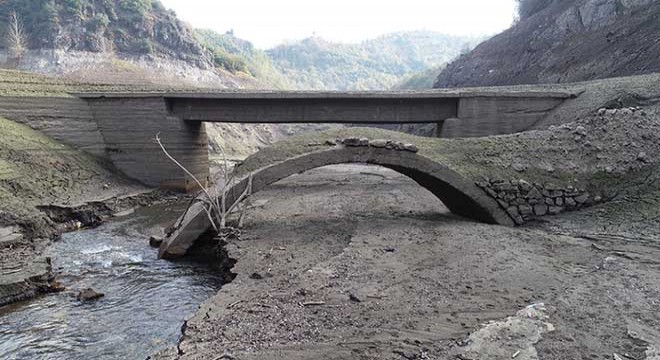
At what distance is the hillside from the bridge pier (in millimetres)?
111575

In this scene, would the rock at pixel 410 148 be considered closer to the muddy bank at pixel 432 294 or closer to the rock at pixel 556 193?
the muddy bank at pixel 432 294

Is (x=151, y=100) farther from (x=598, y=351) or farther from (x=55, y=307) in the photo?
(x=598, y=351)

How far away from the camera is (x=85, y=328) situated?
835 cm

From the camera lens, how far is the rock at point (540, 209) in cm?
1305

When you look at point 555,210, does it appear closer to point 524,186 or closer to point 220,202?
point 524,186

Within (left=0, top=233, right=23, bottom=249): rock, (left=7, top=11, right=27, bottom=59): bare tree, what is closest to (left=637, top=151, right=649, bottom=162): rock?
(left=0, top=233, right=23, bottom=249): rock

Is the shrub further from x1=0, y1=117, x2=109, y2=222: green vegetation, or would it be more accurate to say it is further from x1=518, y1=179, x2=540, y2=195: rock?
x1=518, y1=179, x2=540, y2=195: rock

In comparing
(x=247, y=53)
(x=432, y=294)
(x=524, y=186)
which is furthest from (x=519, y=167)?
(x=247, y=53)

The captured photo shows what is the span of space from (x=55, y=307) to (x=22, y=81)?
65.4ft

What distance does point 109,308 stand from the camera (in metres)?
9.30

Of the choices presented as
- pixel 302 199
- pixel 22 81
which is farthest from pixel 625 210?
pixel 22 81

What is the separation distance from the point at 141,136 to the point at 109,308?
16.8 metres

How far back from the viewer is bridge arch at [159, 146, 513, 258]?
1268 cm

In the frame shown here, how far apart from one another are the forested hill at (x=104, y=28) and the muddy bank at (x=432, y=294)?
53654 mm
